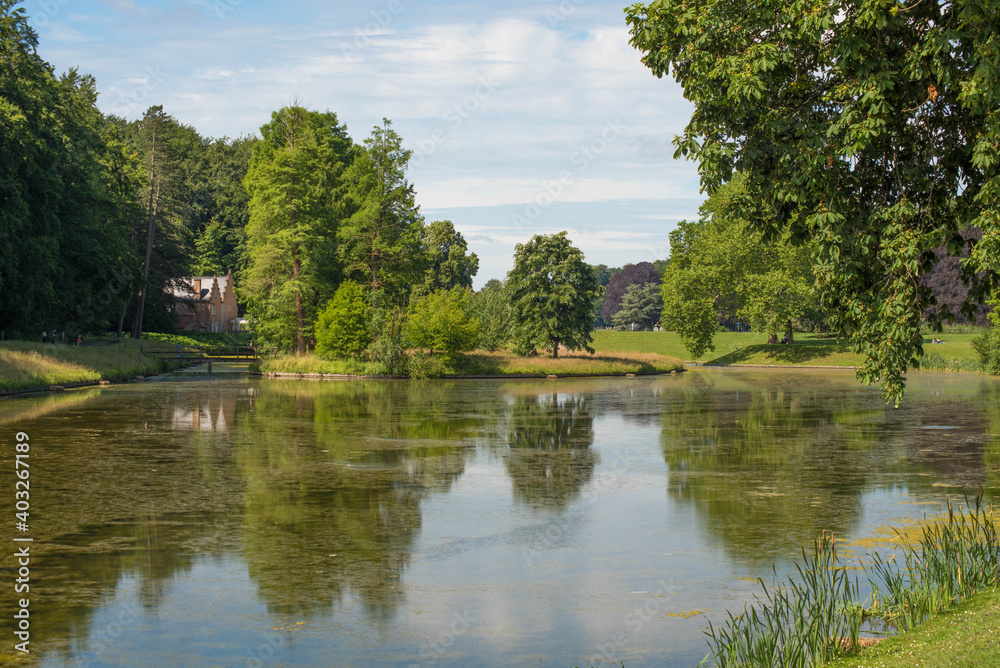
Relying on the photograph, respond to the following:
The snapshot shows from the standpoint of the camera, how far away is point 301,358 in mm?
50938

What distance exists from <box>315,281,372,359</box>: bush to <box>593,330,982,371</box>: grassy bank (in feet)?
67.1

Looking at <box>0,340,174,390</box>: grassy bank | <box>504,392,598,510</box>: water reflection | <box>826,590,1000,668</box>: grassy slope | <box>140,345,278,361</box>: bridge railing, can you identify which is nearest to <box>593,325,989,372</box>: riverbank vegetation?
<box>504,392,598,510</box>: water reflection

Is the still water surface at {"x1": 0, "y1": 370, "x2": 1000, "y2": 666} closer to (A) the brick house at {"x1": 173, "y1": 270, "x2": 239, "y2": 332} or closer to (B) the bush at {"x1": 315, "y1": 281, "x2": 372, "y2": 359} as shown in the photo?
(B) the bush at {"x1": 315, "y1": 281, "x2": 372, "y2": 359}

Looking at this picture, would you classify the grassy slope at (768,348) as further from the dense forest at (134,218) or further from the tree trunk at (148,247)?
the tree trunk at (148,247)

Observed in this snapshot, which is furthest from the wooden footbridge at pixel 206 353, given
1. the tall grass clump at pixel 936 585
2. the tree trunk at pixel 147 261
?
the tall grass clump at pixel 936 585

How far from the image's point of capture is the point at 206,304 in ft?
303

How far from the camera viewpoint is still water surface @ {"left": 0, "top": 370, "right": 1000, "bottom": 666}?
7.98 metres

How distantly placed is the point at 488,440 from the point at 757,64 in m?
13.8

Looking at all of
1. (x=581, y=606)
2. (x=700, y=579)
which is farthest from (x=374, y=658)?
(x=700, y=579)

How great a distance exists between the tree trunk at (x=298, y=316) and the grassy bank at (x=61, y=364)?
28.3 feet

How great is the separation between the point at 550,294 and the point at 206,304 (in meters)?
50.3

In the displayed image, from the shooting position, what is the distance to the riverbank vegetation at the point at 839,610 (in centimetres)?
657

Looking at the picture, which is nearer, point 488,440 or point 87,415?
point 488,440

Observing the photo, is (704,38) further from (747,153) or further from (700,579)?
(700,579)
